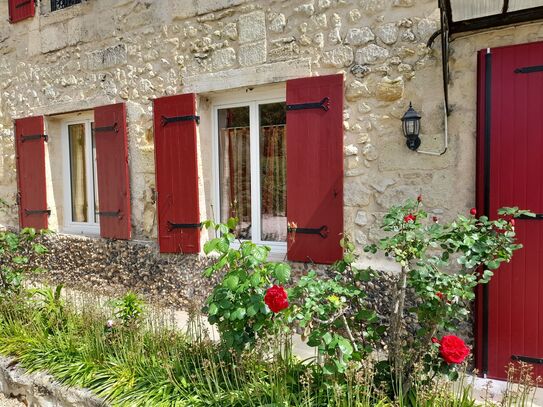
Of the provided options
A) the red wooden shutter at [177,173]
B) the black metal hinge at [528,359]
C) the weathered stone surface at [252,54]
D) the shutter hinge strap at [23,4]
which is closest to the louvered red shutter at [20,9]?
the shutter hinge strap at [23,4]

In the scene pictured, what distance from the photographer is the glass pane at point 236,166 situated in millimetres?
4117

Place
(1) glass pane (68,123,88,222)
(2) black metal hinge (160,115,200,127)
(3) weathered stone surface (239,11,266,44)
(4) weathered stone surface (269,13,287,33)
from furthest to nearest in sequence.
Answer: (1) glass pane (68,123,88,222) < (2) black metal hinge (160,115,200,127) < (3) weathered stone surface (239,11,266,44) < (4) weathered stone surface (269,13,287,33)

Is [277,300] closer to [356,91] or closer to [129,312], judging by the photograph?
[129,312]

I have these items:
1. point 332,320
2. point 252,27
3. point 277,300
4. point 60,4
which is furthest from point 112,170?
point 332,320

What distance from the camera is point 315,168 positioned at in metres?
3.47

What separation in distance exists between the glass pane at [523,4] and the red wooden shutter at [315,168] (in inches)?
47.2

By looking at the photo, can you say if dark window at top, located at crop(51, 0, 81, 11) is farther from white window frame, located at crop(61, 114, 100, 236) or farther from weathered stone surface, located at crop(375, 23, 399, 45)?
weathered stone surface, located at crop(375, 23, 399, 45)

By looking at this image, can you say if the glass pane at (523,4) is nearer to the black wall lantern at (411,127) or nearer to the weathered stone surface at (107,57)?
the black wall lantern at (411,127)

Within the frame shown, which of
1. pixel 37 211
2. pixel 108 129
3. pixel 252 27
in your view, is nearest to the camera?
pixel 252 27

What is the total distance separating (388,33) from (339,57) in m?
0.40

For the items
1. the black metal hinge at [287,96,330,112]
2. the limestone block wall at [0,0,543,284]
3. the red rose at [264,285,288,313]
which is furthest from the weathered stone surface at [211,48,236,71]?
the red rose at [264,285,288,313]

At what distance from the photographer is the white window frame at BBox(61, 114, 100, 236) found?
5.24 m

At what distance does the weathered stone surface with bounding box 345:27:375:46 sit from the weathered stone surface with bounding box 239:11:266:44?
78cm

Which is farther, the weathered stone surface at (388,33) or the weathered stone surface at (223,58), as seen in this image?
the weathered stone surface at (223,58)
